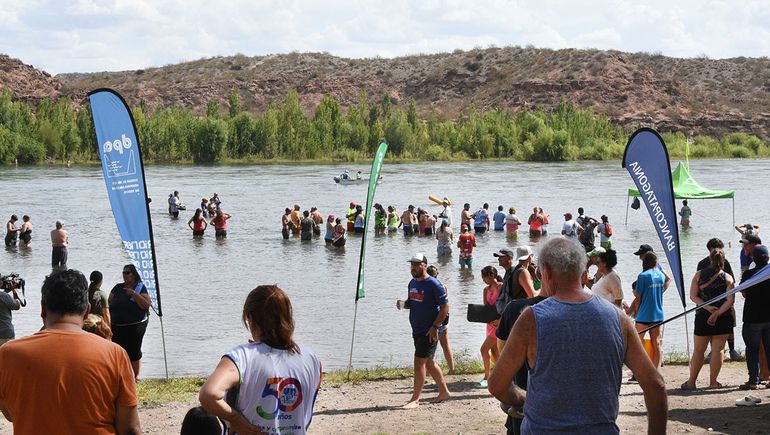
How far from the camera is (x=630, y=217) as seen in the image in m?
41.8

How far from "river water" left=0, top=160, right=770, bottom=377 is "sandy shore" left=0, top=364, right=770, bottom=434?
11.5ft

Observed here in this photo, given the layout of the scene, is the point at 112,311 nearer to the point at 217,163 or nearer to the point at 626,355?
the point at 626,355

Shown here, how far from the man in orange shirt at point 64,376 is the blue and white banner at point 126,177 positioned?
22.4 ft

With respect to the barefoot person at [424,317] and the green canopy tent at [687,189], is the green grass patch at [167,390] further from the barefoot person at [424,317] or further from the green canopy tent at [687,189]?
the green canopy tent at [687,189]

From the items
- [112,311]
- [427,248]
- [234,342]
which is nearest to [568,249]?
[112,311]

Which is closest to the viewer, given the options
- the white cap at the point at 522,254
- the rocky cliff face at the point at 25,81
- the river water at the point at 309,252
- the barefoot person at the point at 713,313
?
the white cap at the point at 522,254

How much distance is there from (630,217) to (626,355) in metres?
38.6

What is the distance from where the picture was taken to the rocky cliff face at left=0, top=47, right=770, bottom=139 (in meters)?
157

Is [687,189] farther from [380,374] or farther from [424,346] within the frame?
[424,346]

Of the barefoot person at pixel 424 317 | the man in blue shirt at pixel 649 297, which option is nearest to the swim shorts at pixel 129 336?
the barefoot person at pixel 424 317

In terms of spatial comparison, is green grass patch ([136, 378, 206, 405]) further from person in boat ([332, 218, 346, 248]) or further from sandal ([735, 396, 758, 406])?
person in boat ([332, 218, 346, 248])

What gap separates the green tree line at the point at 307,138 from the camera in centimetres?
10462

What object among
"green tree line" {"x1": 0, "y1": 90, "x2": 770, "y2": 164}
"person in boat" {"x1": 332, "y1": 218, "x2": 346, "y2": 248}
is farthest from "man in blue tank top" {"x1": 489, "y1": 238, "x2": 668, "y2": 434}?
"green tree line" {"x1": 0, "y1": 90, "x2": 770, "y2": 164}

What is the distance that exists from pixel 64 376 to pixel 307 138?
346 ft
